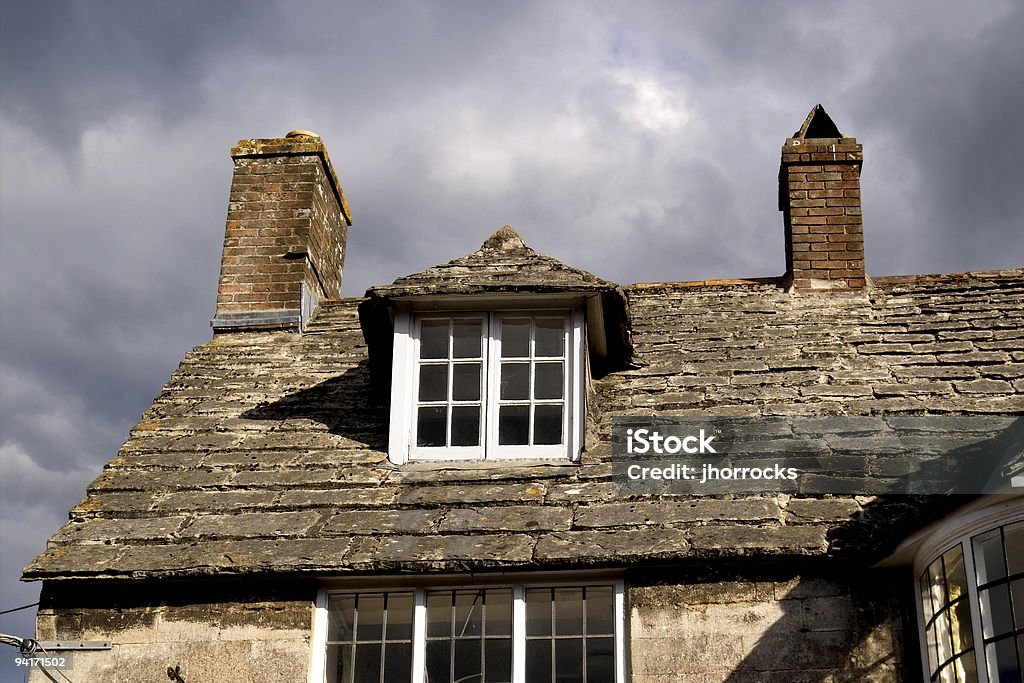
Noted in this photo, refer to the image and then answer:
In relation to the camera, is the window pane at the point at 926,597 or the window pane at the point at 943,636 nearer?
the window pane at the point at 943,636

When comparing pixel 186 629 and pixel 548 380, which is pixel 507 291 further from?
pixel 186 629

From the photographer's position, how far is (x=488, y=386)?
10.1m

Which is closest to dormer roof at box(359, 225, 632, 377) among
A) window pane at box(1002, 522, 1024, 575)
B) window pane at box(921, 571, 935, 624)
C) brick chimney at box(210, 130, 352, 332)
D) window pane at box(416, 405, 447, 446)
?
window pane at box(416, 405, 447, 446)

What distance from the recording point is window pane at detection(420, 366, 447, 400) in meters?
10.3

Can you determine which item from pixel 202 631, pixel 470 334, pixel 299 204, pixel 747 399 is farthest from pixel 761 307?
pixel 202 631

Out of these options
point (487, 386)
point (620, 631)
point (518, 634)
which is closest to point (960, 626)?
point (620, 631)

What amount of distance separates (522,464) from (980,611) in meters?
3.68

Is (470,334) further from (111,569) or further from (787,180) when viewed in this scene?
(787,180)

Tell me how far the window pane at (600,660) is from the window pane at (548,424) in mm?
1935

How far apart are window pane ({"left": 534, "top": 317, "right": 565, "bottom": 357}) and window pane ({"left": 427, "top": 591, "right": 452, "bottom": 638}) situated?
2.42 meters

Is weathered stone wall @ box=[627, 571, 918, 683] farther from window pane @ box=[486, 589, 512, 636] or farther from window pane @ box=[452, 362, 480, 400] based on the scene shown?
window pane @ box=[452, 362, 480, 400]

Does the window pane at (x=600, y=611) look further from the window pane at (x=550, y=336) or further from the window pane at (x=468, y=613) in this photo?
the window pane at (x=550, y=336)

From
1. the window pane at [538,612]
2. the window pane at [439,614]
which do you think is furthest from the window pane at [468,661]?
the window pane at [538,612]

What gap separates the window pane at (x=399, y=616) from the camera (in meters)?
8.74
